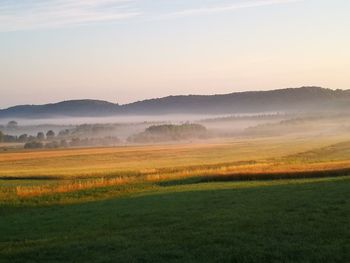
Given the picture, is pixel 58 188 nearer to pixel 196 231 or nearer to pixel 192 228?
pixel 192 228

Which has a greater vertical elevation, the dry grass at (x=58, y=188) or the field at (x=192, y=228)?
the field at (x=192, y=228)

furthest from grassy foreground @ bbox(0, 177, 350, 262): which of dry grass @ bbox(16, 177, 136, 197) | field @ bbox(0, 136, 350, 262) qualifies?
dry grass @ bbox(16, 177, 136, 197)

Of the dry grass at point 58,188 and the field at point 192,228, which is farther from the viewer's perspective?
the dry grass at point 58,188

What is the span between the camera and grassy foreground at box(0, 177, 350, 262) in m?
15.2

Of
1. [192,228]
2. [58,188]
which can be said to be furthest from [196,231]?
[58,188]

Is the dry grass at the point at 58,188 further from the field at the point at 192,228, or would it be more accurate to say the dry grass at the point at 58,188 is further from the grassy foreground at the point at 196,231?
the grassy foreground at the point at 196,231

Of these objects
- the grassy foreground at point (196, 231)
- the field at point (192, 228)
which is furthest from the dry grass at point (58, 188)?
the grassy foreground at point (196, 231)

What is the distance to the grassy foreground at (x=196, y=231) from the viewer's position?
49.8 ft

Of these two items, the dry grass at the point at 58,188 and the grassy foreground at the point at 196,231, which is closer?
the grassy foreground at the point at 196,231

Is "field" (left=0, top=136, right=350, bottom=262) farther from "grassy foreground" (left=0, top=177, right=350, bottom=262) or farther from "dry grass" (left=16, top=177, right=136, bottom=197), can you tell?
"dry grass" (left=16, top=177, right=136, bottom=197)

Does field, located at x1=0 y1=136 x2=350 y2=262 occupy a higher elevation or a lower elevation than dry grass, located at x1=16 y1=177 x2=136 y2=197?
higher

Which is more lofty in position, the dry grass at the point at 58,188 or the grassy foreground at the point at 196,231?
the grassy foreground at the point at 196,231

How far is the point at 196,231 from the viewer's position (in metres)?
18.0

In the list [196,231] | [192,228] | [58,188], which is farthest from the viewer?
[58,188]
